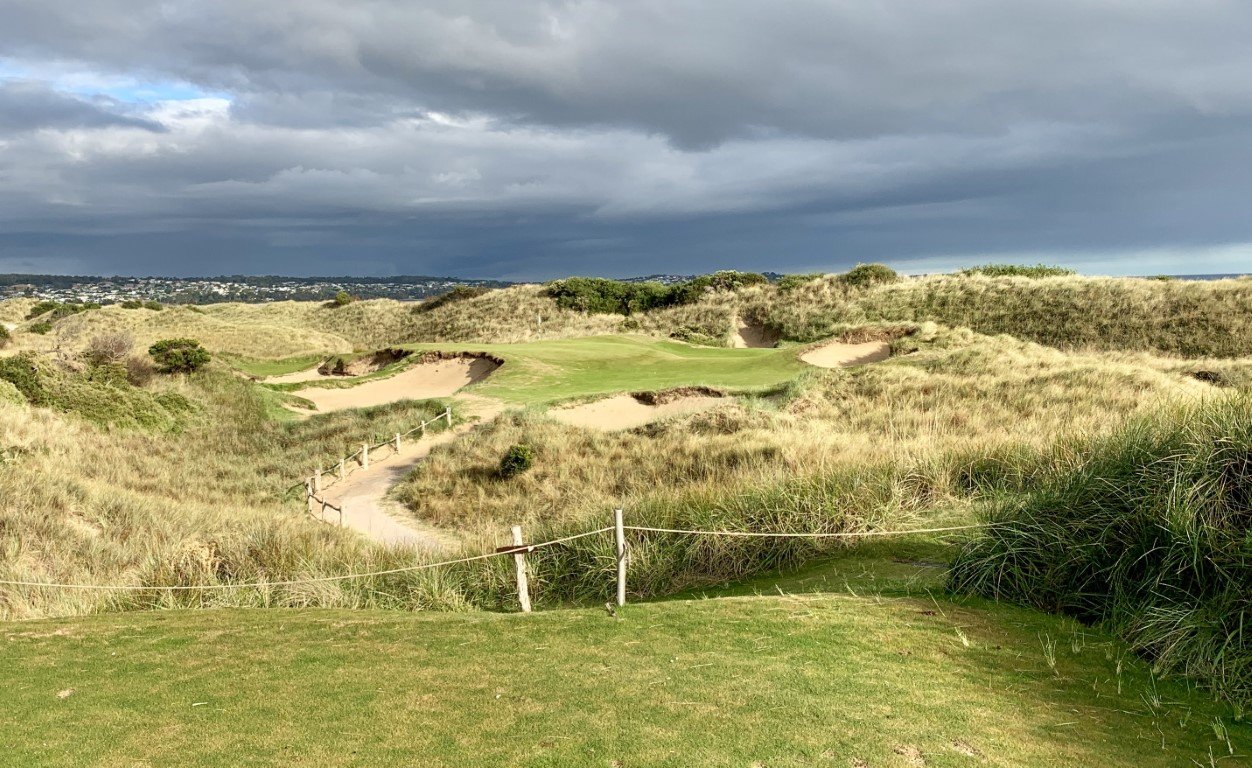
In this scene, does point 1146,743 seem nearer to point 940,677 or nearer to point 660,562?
point 940,677

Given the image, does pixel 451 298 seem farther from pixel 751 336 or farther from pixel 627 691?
pixel 627 691

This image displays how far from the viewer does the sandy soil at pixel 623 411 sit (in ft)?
68.9

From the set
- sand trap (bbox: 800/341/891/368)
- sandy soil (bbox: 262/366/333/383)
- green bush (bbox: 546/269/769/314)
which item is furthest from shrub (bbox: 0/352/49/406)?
green bush (bbox: 546/269/769/314)

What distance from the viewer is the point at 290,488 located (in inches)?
733

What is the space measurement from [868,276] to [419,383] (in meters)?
28.4

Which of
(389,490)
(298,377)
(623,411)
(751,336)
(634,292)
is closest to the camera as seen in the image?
(389,490)

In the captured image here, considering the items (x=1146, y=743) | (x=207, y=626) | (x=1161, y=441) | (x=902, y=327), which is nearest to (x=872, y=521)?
(x=1161, y=441)

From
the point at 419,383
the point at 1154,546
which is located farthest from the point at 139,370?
the point at 1154,546

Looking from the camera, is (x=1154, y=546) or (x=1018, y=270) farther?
(x=1018, y=270)

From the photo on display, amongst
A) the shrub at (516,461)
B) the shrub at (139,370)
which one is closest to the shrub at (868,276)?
the shrub at (516,461)

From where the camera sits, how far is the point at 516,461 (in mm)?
17828

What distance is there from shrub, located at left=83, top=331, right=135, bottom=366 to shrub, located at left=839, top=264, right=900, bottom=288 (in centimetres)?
3630

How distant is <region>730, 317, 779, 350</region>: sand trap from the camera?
144 feet

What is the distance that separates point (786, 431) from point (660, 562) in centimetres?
791
